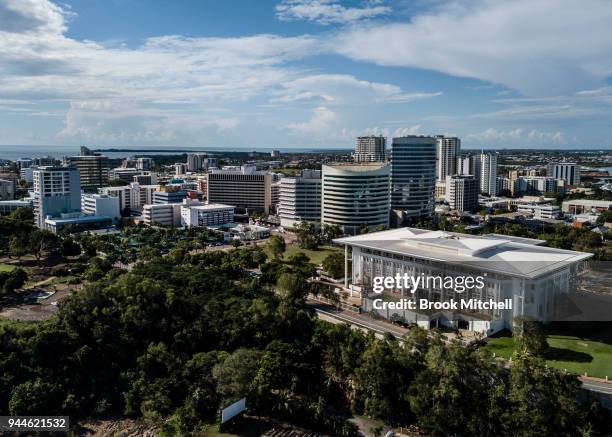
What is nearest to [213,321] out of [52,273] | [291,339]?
[291,339]

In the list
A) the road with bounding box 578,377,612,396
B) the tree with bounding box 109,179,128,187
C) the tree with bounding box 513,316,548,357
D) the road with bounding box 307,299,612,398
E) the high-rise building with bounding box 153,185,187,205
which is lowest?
the road with bounding box 307,299,612,398

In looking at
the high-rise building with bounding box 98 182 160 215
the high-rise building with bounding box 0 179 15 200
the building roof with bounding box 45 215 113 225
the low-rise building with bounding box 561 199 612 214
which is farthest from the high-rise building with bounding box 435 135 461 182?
the high-rise building with bounding box 0 179 15 200

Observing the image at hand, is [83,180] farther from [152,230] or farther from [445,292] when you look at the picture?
[445,292]

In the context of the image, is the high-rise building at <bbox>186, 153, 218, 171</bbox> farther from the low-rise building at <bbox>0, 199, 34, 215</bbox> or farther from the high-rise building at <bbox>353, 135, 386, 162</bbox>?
the low-rise building at <bbox>0, 199, 34, 215</bbox>

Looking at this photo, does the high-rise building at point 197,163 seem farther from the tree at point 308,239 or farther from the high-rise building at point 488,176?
the tree at point 308,239

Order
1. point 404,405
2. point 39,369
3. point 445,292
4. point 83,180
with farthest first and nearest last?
point 83,180 → point 445,292 → point 39,369 → point 404,405

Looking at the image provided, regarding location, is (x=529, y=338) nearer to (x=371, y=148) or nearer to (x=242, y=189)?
(x=242, y=189)

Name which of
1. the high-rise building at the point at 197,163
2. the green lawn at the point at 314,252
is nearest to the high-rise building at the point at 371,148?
the high-rise building at the point at 197,163
